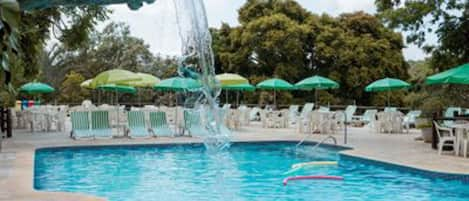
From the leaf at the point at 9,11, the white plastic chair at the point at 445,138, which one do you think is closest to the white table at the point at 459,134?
the white plastic chair at the point at 445,138

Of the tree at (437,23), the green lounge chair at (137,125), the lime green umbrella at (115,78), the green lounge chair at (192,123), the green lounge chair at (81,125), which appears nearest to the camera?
the tree at (437,23)

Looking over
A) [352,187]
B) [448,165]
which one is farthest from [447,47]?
[352,187]

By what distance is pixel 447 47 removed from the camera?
11.5 m

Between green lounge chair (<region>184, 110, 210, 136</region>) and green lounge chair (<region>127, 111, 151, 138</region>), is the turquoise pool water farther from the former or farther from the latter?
green lounge chair (<region>184, 110, 210, 136</region>)

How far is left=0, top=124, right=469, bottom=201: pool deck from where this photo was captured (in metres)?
5.51

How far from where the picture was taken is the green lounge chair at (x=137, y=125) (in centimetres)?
1318

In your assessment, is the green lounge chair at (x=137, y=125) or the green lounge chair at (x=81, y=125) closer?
the green lounge chair at (x=81, y=125)

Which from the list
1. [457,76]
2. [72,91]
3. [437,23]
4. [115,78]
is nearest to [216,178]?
[457,76]

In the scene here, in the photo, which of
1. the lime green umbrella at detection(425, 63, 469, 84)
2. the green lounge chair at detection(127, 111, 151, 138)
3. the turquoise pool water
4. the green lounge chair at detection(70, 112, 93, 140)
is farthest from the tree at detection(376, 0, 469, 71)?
the green lounge chair at detection(70, 112, 93, 140)

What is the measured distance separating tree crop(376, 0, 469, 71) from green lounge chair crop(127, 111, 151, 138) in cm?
639

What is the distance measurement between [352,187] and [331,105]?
1479 centimetres

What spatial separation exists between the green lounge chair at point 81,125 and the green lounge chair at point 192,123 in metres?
2.53

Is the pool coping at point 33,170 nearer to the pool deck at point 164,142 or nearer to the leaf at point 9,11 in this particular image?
the pool deck at point 164,142

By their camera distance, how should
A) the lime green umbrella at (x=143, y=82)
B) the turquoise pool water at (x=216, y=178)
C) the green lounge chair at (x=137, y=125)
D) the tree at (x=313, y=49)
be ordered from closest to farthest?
the turquoise pool water at (x=216, y=178) → the green lounge chair at (x=137, y=125) → the lime green umbrella at (x=143, y=82) → the tree at (x=313, y=49)
